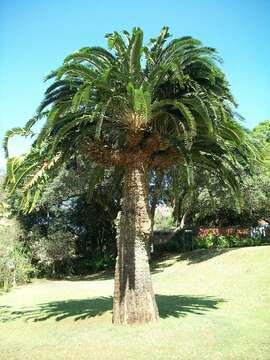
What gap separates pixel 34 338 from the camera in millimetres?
9531

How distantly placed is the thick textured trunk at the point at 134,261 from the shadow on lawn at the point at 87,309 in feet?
3.38

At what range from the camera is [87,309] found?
12.8m

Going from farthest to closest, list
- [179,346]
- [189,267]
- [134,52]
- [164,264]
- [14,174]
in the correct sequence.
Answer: [164,264] < [189,267] < [14,174] < [134,52] < [179,346]

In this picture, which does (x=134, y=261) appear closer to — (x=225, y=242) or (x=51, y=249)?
(x=51, y=249)

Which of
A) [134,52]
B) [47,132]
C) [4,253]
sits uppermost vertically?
[134,52]

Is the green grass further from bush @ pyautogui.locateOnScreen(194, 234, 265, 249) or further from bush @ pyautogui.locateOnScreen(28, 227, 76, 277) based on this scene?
bush @ pyautogui.locateOnScreen(28, 227, 76, 277)

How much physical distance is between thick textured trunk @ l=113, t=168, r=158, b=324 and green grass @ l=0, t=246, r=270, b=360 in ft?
1.34

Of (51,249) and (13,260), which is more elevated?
(51,249)

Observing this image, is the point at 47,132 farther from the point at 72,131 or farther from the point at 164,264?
the point at 164,264

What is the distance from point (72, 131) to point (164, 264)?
18087 mm

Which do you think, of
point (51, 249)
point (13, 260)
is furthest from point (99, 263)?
point (13, 260)

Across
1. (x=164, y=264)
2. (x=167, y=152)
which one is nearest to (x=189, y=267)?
(x=164, y=264)

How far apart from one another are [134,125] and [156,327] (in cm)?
474

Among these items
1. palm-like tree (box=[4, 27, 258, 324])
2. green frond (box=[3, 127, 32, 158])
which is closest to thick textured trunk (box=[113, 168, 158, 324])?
palm-like tree (box=[4, 27, 258, 324])
